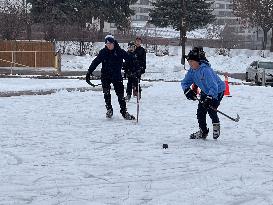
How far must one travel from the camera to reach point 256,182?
594cm

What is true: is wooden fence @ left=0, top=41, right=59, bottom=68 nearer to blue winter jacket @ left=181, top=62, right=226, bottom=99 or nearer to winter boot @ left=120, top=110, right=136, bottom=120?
winter boot @ left=120, top=110, right=136, bottom=120

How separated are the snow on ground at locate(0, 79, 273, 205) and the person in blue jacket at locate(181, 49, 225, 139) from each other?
35 centimetres

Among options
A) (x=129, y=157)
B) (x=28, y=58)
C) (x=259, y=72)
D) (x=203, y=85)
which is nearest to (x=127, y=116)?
(x=203, y=85)

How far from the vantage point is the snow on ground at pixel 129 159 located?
541 centimetres

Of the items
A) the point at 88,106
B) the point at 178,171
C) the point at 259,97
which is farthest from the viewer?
the point at 259,97

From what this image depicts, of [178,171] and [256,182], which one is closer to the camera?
[256,182]

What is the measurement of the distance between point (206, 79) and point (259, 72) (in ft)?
67.8

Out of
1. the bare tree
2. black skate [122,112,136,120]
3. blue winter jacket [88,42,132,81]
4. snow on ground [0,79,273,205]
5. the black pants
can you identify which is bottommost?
snow on ground [0,79,273,205]

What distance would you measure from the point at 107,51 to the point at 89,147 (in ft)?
11.5

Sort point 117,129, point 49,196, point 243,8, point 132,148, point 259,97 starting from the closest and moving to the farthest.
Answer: point 49,196
point 132,148
point 117,129
point 259,97
point 243,8

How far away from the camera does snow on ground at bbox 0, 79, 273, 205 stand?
17.7 ft

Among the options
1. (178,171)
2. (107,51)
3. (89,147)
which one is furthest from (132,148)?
(107,51)

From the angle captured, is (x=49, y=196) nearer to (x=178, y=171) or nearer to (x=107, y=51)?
(x=178, y=171)

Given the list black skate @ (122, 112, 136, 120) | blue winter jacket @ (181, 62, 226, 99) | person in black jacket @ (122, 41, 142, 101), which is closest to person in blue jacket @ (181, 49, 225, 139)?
blue winter jacket @ (181, 62, 226, 99)
